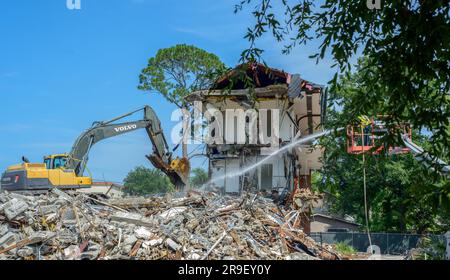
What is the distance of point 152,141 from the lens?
2319 centimetres

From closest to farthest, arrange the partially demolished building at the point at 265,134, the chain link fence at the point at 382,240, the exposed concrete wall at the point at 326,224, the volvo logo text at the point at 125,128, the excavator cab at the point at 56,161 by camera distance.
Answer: the partially demolished building at the point at 265,134 < the excavator cab at the point at 56,161 < the volvo logo text at the point at 125,128 < the chain link fence at the point at 382,240 < the exposed concrete wall at the point at 326,224

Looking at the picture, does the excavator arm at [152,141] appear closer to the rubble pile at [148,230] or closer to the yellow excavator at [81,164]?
the yellow excavator at [81,164]

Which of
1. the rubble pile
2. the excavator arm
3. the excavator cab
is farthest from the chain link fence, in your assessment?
the excavator cab

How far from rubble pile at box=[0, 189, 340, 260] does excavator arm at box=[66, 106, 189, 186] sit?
6.04 meters

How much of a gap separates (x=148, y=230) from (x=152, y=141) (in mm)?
11691

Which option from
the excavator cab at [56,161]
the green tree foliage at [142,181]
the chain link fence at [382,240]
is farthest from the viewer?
the green tree foliage at [142,181]

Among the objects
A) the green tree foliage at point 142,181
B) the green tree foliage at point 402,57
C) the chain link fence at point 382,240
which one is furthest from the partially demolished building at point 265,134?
the green tree foliage at point 142,181

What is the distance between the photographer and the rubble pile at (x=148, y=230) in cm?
1095

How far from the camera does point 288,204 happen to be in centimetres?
1680

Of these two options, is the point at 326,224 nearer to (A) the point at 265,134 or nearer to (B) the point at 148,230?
(A) the point at 265,134

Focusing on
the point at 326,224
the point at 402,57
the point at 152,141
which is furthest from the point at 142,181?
the point at 402,57

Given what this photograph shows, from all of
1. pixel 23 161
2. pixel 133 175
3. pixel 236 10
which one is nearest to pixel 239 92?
pixel 23 161

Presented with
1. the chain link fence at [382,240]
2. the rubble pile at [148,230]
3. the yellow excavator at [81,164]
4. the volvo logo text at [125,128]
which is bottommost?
the chain link fence at [382,240]
